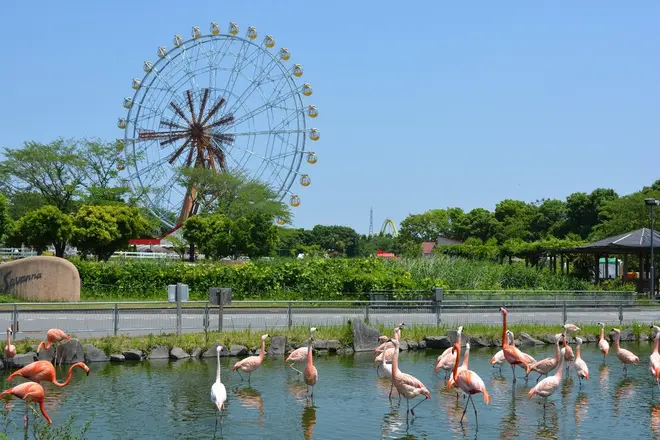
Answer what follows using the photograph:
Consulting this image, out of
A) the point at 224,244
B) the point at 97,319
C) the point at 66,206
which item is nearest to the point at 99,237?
the point at 224,244

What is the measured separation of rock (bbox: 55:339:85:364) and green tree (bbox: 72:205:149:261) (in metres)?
31.6

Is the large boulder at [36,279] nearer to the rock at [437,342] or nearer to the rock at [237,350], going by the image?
the rock at [237,350]

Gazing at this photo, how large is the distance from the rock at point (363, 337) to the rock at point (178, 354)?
187 inches

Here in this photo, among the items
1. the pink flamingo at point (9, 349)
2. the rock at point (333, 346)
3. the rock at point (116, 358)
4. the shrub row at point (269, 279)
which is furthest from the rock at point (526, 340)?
the pink flamingo at point (9, 349)

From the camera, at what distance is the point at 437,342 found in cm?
2367

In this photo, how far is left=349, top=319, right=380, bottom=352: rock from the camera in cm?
2275

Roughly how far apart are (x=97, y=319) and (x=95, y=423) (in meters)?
11.5

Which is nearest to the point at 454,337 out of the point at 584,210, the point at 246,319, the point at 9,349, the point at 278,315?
the point at 246,319

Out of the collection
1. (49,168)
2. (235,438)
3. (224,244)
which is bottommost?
(235,438)

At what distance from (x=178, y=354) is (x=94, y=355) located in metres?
2.06

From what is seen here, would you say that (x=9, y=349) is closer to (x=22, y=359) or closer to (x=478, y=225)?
(x=22, y=359)

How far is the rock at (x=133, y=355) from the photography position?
802 inches

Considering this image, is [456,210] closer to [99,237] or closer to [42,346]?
[99,237]

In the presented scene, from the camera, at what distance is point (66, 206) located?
65.1m
